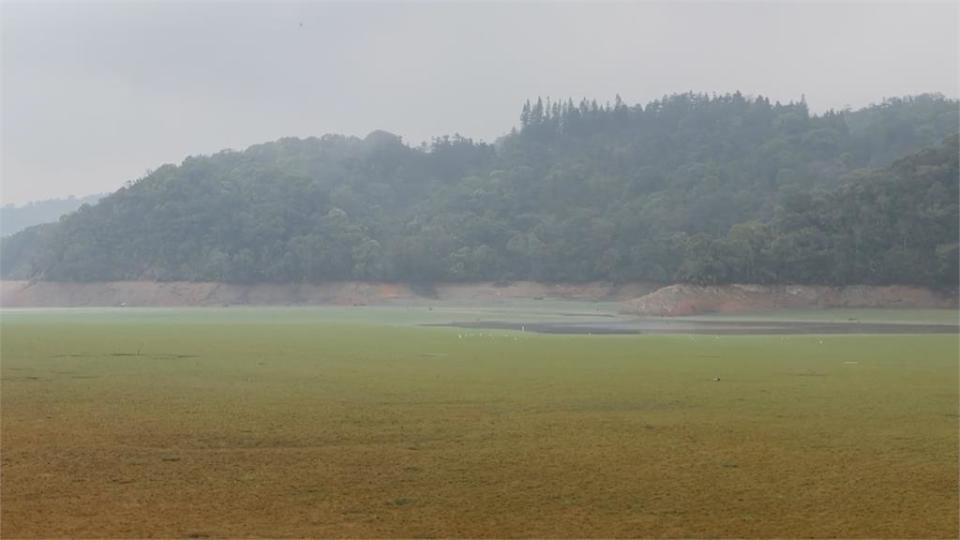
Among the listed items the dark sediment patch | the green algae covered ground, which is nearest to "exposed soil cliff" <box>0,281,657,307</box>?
the dark sediment patch

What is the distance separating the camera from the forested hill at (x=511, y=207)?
332ft

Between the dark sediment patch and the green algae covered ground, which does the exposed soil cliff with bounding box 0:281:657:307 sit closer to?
the dark sediment patch

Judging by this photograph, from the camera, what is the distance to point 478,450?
12883 mm

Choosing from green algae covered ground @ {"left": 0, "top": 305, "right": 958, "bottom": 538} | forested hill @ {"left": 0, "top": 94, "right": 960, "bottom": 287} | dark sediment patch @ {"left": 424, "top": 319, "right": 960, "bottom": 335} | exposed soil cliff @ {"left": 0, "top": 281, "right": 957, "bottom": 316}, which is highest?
forested hill @ {"left": 0, "top": 94, "right": 960, "bottom": 287}

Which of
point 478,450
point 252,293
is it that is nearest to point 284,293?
point 252,293

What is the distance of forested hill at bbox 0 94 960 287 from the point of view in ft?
332

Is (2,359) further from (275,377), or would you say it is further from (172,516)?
(172,516)

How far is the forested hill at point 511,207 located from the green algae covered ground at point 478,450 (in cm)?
5731

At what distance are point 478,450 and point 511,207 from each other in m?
106

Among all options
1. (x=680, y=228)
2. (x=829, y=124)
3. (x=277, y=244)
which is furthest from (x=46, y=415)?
(x=829, y=124)

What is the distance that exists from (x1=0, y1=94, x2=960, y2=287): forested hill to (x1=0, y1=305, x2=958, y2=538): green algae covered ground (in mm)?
57315

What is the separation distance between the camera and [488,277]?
4080 inches

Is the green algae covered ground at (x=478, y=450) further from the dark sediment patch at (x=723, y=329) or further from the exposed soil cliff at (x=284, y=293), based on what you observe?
the exposed soil cliff at (x=284, y=293)

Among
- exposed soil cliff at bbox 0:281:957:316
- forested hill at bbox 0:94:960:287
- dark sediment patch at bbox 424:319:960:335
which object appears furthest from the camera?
forested hill at bbox 0:94:960:287
